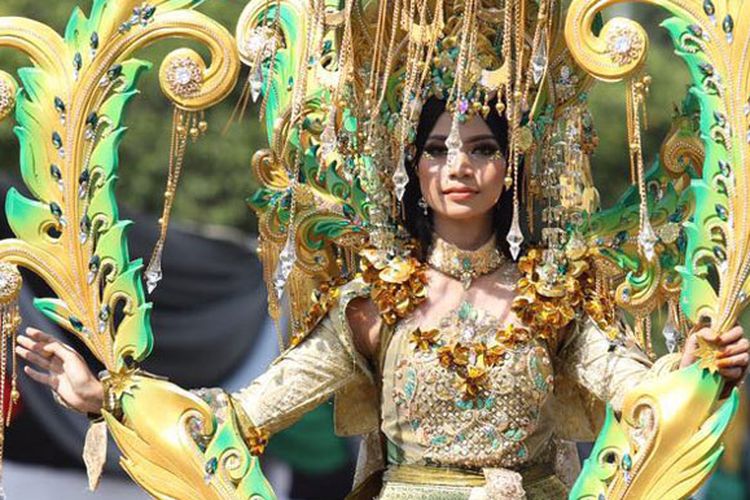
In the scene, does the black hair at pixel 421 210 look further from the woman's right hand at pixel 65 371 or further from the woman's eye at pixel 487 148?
the woman's right hand at pixel 65 371

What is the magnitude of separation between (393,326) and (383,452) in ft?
1.02

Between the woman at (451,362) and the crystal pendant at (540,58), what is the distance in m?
0.25

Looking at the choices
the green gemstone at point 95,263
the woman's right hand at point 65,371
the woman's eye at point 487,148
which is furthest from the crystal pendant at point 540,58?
the woman's right hand at point 65,371

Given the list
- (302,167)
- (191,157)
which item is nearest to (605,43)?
(302,167)

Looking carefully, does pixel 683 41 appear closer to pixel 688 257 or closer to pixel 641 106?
pixel 641 106

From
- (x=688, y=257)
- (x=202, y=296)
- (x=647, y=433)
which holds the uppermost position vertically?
(x=688, y=257)

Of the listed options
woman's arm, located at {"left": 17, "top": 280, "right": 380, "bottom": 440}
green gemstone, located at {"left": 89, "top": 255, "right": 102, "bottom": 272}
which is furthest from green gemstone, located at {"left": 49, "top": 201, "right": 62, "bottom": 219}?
woman's arm, located at {"left": 17, "top": 280, "right": 380, "bottom": 440}

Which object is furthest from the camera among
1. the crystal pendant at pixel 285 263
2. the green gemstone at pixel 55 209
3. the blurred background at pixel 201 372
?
the blurred background at pixel 201 372

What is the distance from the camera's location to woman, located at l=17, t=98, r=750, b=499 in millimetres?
4125

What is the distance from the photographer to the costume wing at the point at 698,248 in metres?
3.87

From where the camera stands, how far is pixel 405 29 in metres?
4.11

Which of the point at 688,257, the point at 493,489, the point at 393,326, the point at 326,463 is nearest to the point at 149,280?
the point at 393,326

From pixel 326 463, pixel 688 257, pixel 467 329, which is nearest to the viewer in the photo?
pixel 688 257

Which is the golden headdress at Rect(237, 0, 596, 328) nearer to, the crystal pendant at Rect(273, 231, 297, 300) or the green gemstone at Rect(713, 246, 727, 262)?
the crystal pendant at Rect(273, 231, 297, 300)
